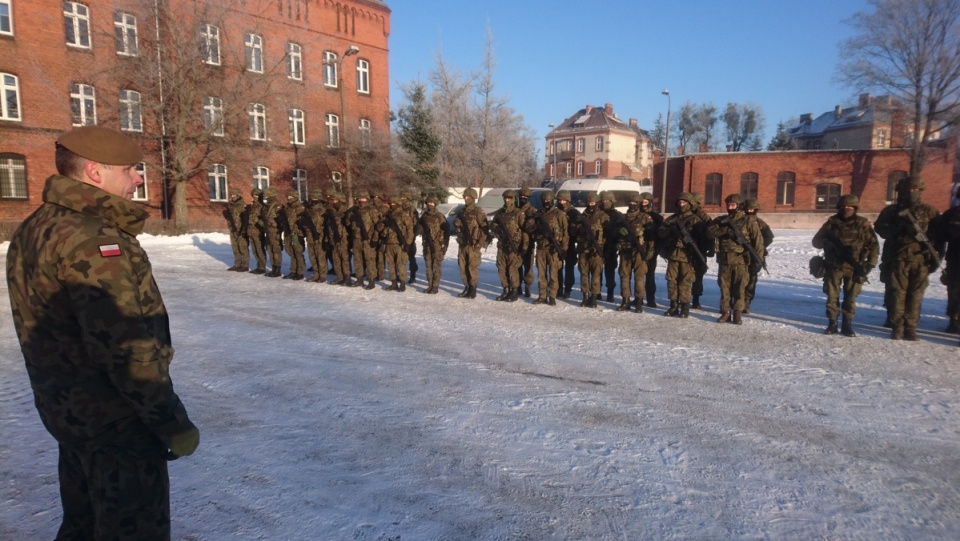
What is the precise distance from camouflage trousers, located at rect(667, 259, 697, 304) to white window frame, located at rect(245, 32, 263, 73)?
85.4 ft

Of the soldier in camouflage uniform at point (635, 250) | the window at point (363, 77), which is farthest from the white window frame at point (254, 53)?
the soldier in camouflage uniform at point (635, 250)

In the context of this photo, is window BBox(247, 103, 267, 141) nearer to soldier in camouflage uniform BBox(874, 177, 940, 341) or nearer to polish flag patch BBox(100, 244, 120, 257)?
soldier in camouflage uniform BBox(874, 177, 940, 341)

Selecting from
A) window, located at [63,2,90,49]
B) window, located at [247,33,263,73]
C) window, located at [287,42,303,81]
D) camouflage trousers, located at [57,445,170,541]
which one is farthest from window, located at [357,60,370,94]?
camouflage trousers, located at [57,445,170,541]

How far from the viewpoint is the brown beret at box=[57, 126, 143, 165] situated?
2158 millimetres

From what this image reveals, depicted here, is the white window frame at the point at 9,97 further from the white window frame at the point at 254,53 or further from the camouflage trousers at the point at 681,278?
the camouflage trousers at the point at 681,278

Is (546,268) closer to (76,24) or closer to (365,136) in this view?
(365,136)

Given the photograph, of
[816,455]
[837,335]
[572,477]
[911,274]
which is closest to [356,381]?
[572,477]

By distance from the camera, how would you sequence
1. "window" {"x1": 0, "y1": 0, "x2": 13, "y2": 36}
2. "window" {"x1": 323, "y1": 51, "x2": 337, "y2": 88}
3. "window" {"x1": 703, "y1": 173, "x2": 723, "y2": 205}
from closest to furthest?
1. "window" {"x1": 0, "y1": 0, "x2": 13, "y2": 36}
2. "window" {"x1": 323, "y1": 51, "x2": 337, "y2": 88}
3. "window" {"x1": 703, "y1": 173, "x2": 723, "y2": 205}

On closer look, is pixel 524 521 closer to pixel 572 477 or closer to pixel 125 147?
pixel 572 477

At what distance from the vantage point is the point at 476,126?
108ft

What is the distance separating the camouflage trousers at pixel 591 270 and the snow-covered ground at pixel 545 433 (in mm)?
1570

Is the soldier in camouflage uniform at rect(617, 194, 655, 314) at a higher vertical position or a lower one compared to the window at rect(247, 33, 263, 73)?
lower

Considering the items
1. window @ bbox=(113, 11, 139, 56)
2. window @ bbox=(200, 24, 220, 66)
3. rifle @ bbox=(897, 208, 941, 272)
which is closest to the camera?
rifle @ bbox=(897, 208, 941, 272)

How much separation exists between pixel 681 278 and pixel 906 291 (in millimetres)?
2830
